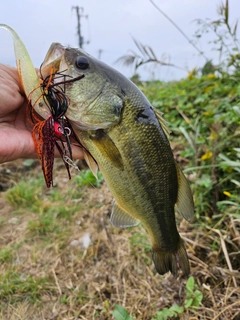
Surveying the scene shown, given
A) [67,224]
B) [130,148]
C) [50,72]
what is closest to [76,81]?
[50,72]

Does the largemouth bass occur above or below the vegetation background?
above

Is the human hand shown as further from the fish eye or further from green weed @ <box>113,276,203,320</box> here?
green weed @ <box>113,276,203,320</box>

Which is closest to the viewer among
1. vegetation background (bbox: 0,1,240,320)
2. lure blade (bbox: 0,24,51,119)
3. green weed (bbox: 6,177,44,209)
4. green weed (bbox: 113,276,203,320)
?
lure blade (bbox: 0,24,51,119)

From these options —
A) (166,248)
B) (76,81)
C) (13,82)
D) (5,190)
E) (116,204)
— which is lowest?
(5,190)

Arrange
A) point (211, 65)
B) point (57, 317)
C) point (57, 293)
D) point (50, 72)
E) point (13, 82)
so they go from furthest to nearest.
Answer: point (211, 65) < point (57, 293) < point (57, 317) < point (13, 82) < point (50, 72)

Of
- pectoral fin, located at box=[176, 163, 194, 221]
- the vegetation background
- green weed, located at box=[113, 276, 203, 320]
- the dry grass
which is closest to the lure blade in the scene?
the vegetation background

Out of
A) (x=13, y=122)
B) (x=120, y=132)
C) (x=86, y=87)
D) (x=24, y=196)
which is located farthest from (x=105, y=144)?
(x=24, y=196)

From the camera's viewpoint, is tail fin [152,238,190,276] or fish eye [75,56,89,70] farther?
tail fin [152,238,190,276]

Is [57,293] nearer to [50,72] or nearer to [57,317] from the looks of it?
[57,317]
